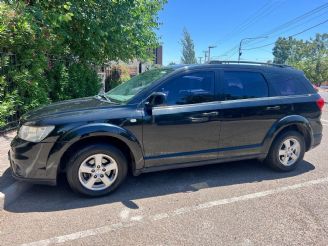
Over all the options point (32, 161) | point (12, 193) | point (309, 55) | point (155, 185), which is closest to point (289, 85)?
point (155, 185)

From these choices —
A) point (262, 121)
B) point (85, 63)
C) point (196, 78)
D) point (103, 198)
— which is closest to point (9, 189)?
point (103, 198)

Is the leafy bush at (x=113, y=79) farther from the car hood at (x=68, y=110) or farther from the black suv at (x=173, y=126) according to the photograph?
the car hood at (x=68, y=110)

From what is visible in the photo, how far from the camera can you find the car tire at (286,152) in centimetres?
455

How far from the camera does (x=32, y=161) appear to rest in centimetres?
332

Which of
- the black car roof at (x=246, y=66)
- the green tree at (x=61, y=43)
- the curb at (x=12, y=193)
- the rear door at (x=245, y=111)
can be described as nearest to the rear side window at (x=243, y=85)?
the rear door at (x=245, y=111)

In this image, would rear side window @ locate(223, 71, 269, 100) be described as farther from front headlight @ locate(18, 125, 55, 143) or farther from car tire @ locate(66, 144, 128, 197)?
front headlight @ locate(18, 125, 55, 143)

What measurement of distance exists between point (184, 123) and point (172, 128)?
19 cm

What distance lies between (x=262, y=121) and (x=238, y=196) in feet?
4.29

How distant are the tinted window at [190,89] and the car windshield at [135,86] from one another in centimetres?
23

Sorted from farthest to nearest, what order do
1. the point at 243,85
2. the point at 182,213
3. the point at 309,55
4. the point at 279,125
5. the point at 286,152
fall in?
1. the point at 309,55
2. the point at 286,152
3. the point at 279,125
4. the point at 243,85
5. the point at 182,213

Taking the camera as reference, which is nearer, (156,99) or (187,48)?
(156,99)

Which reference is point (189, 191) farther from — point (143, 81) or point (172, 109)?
point (143, 81)

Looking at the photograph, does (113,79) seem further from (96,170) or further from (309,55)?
(309,55)

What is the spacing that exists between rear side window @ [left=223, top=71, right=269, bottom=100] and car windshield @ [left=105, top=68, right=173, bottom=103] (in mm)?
921
